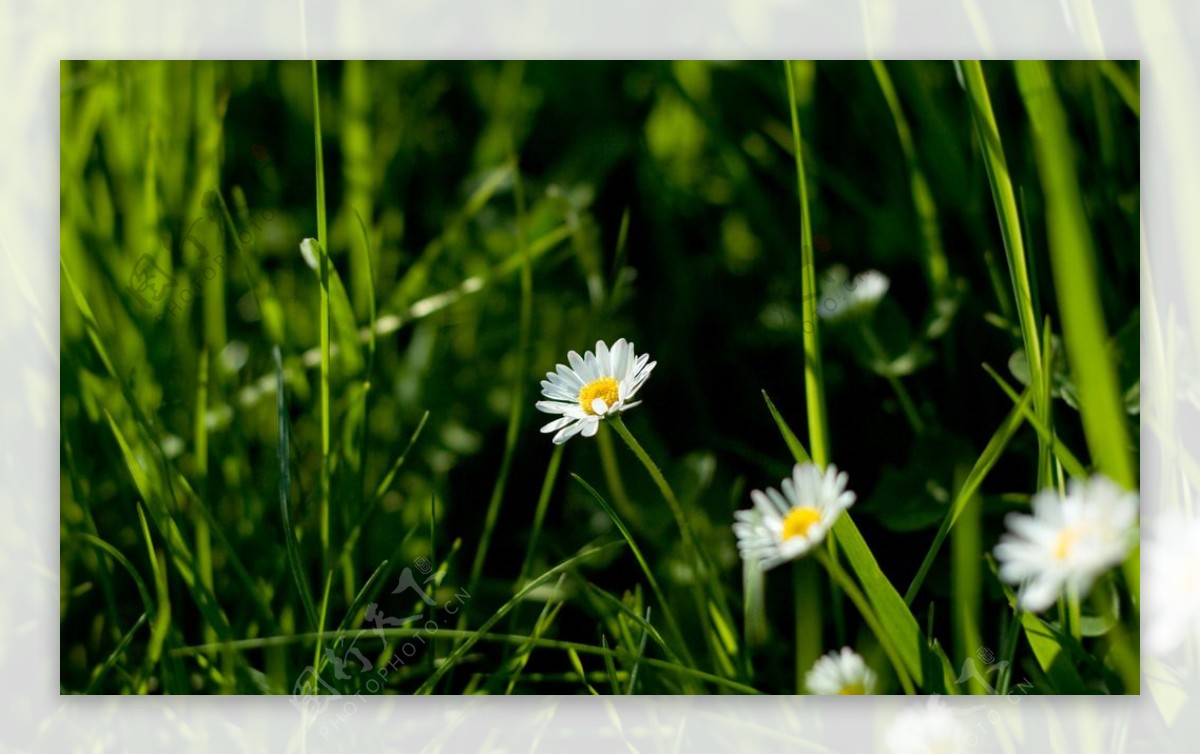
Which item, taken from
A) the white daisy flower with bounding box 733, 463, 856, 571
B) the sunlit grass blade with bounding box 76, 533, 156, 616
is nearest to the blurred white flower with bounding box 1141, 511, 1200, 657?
the white daisy flower with bounding box 733, 463, 856, 571

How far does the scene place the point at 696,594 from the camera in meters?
0.85

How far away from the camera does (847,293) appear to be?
0.86 metres

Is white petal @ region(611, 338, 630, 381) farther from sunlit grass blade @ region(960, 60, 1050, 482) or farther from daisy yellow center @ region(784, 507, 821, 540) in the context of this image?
sunlit grass blade @ region(960, 60, 1050, 482)

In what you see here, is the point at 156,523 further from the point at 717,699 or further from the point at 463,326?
the point at 717,699

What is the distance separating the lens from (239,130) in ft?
2.91

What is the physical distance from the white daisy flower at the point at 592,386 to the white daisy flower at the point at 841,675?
25 cm

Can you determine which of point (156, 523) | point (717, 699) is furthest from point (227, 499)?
point (717, 699)

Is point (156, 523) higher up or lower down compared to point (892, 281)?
lower down

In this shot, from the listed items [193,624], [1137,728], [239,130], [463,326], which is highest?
[239,130]

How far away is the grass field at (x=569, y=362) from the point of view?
0.85 meters

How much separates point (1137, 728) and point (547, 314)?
0.56m

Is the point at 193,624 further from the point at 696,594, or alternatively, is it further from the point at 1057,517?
the point at 1057,517

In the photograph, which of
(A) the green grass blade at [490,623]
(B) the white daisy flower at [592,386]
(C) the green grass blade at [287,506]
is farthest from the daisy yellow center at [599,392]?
(C) the green grass blade at [287,506]

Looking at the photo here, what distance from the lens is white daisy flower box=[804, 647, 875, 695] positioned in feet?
2.79
